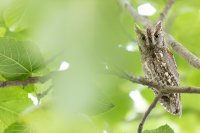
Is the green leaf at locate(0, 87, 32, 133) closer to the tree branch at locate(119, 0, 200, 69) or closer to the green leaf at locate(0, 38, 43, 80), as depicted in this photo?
the green leaf at locate(0, 38, 43, 80)

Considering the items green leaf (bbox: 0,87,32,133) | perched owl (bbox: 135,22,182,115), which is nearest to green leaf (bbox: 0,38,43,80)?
green leaf (bbox: 0,87,32,133)

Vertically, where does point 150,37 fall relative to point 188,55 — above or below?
above

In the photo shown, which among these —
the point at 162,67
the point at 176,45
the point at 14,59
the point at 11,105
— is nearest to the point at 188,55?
the point at 176,45

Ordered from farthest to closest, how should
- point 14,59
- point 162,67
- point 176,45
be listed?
point 162,67
point 176,45
point 14,59

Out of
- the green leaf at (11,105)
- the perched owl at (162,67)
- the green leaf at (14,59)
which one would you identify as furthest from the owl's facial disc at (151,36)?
the green leaf at (11,105)

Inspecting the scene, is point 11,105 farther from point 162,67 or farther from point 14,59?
point 162,67

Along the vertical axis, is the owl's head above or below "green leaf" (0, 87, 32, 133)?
above
